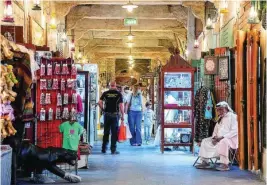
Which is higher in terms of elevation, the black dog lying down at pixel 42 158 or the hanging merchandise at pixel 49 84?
the hanging merchandise at pixel 49 84

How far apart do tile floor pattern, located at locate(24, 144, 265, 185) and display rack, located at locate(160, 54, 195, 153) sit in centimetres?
76

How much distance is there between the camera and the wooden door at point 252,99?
9.08 metres

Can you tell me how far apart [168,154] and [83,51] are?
1656 centimetres

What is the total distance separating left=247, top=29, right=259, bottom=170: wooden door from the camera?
9.08m

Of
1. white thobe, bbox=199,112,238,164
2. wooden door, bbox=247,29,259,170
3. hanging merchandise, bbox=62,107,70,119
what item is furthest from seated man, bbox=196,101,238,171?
hanging merchandise, bbox=62,107,70,119

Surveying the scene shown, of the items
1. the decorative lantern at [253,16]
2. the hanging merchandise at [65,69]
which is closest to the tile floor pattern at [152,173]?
the hanging merchandise at [65,69]

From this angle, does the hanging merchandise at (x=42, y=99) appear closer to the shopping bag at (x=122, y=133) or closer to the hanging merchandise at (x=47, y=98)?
the hanging merchandise at (x=47, y=98)

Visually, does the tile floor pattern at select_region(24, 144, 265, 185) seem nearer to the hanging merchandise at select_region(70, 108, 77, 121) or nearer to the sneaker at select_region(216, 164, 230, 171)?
the sneaker at select_region(216, 164, 230, 171)

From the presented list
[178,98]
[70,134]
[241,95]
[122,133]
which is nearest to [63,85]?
[70,134]

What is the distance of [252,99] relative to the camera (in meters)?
9.26

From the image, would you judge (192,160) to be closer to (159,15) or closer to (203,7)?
(203,7)

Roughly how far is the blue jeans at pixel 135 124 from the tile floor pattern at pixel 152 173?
9.00 feet

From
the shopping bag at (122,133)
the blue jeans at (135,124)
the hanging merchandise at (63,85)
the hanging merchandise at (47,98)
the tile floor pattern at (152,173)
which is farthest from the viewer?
the blue jeans at (135,124)

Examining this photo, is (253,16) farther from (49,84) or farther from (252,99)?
(49,84)
